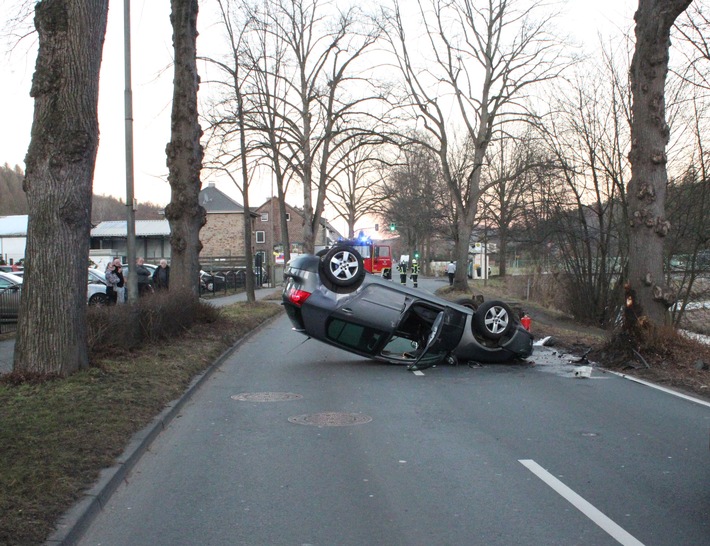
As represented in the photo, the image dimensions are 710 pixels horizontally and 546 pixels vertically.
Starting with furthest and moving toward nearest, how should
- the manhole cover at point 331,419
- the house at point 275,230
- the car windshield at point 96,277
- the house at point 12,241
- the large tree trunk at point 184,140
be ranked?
the house at point 275,230, the house at point 12,241, the car windshield at point 96,277, the large tree trunk at point 184,140, the manhole cover at point 331,419

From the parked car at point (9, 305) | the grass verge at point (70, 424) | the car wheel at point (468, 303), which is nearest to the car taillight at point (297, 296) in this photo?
the grass verge at point (70, 424)

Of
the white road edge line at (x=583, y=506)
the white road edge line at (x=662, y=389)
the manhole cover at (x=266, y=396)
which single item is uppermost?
the white road edge line at (x=583, y=506)

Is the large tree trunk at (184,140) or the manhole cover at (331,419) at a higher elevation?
the large tree trunk at (184,140)

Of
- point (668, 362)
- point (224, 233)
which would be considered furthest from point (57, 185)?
point (224, 233)

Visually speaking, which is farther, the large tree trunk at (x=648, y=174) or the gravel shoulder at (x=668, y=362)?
the large tree trunk at (x=648, y=174)

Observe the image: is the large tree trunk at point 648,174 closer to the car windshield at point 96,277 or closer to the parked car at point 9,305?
the parked car at point 9,305

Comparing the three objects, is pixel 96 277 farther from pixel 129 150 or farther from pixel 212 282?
pixel 129 150

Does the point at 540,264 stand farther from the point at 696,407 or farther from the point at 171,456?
the point at 171,456

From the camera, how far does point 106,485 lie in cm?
557

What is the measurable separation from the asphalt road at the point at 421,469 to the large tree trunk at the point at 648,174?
2.67 meters

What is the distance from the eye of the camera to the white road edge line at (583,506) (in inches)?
187

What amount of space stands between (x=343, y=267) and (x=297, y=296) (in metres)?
0.92

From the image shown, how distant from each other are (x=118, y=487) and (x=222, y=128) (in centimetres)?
2044

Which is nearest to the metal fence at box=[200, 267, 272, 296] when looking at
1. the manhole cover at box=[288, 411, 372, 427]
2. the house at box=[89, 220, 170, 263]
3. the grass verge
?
the house at box=[89, 220, 170, 263]
